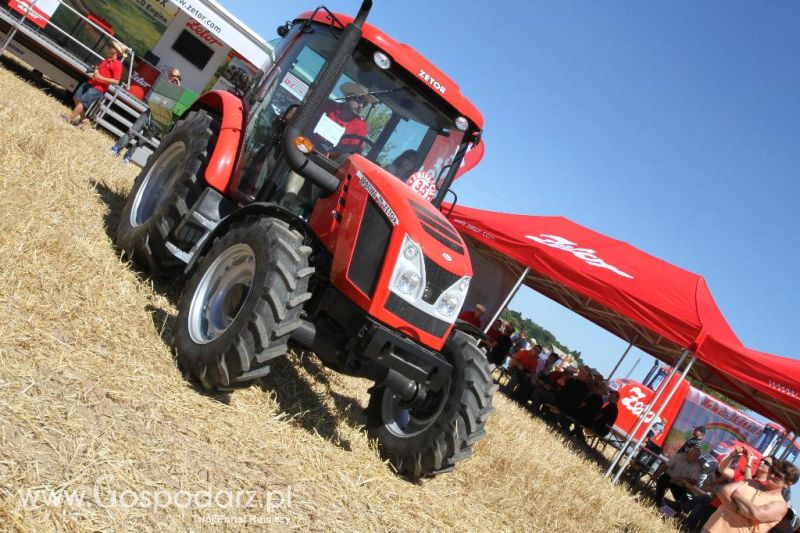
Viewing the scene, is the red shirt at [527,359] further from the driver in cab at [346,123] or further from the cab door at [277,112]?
the driver in cab at [346,123]

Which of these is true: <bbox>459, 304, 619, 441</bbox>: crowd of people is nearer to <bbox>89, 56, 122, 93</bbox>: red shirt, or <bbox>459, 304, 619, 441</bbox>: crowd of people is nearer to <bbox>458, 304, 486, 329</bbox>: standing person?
<bbox>458, 304, 486, 329</bbox>: standing person

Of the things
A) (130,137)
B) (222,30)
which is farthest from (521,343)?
(130,137)

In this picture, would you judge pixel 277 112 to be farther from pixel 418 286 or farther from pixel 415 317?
pixel 415 317

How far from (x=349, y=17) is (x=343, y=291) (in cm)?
196

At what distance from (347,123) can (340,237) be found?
92 centimetres

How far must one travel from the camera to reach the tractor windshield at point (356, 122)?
15.3ft

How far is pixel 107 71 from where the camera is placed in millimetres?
12008

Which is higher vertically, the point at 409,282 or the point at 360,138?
the point at 360,138

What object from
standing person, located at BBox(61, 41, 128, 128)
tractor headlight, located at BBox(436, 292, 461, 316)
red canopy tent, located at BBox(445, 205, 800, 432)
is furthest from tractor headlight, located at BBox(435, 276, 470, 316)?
standing person, located at BBox(61, 41, 128, 128)

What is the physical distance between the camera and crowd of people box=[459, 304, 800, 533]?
5887 millimetres

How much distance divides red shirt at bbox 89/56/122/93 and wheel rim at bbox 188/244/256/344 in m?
8.91

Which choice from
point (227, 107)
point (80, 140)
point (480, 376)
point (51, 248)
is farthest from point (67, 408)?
point (80, 140)

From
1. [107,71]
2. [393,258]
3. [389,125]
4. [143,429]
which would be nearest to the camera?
[143,429]

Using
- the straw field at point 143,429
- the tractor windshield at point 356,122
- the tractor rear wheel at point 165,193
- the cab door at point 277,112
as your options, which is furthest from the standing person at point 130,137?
the tractor windshield at point 356,122
